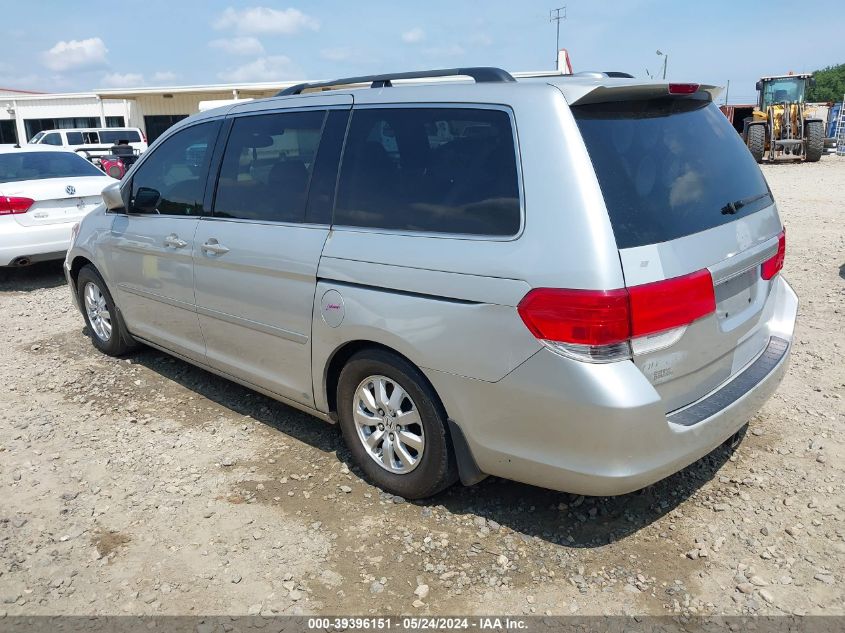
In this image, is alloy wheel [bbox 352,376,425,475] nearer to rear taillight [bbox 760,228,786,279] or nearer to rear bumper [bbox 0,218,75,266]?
rear taillight [bbox 760,228,786,279]

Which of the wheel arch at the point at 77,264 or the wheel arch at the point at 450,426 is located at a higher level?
the wheel arch at the point at 77,264

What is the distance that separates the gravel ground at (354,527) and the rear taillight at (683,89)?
6.10 feet

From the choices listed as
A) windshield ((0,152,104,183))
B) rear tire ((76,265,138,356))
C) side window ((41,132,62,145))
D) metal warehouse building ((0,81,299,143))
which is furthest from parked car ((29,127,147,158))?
rear tire ((76,265,138,356))

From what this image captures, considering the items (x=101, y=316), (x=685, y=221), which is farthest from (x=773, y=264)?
(x=101, y=316)

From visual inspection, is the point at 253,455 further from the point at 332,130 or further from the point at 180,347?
the point at 332,130

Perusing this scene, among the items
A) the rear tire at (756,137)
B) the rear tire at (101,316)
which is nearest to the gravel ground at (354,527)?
the rear tire at (101,316)

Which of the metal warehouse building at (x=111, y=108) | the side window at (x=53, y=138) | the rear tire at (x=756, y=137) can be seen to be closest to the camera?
the rear tire at (x=756, y=137)

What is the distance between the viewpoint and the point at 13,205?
746 cm

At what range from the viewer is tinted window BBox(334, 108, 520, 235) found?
2688mm

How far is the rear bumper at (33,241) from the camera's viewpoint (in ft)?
24.5

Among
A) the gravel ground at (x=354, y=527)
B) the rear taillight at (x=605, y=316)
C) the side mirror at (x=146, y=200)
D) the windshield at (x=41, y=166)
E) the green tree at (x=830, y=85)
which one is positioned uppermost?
the green tree at (x=830, y=85)

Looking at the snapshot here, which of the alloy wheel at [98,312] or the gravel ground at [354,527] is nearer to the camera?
the gravel ground at [354,527]

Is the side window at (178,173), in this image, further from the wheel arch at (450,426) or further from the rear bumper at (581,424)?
the rear bumper at (581,424)

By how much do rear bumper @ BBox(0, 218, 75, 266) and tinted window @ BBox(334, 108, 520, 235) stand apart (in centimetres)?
587
